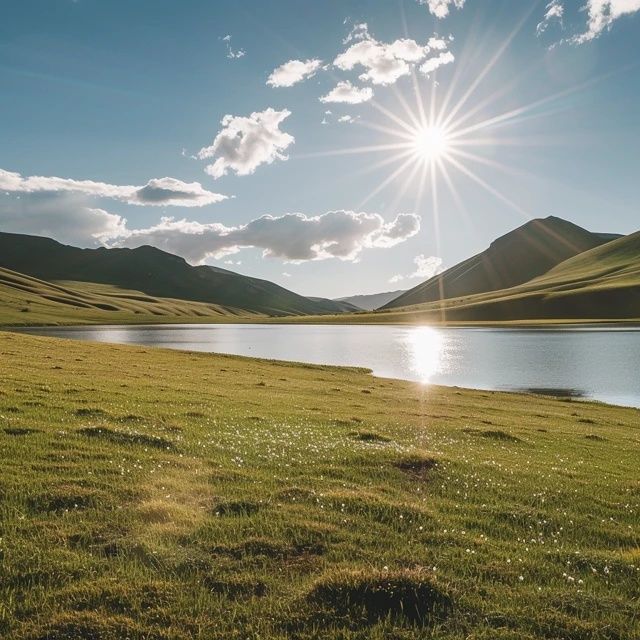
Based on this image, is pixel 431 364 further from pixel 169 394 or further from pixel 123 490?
pixel 123 490

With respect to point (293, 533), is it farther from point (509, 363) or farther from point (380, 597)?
point (509, 363)

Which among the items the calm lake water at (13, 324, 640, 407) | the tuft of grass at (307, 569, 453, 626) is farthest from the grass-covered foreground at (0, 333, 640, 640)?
the calm lake water at (13, 324, 640, 407)

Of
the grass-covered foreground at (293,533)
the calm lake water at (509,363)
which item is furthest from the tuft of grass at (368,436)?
the calm lake water at (509,363)

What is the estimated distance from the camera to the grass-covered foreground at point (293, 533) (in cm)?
708

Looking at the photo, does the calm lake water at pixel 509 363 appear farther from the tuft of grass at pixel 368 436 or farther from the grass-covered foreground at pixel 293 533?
the grass-covered foreground at pixel 293 533

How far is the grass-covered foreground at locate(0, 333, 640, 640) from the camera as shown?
708 cm

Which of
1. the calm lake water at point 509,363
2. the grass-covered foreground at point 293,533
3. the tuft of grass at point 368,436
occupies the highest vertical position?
the grass-covered foreground at point 293,533

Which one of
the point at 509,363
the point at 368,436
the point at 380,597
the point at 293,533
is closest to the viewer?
the point at 380,597

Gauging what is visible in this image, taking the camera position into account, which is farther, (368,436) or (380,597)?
(368,436)

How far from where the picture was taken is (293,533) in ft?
32.0

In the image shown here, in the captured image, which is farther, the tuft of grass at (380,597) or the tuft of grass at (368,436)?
the tuft of grass at (368,436)

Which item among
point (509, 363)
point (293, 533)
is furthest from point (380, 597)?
point (509, 363)

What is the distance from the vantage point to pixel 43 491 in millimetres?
10859

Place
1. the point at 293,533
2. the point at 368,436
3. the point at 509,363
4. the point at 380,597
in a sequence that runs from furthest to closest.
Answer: the point at 509,363 < the point at 368,436 < the point at 293,533 < the point at 380,597
